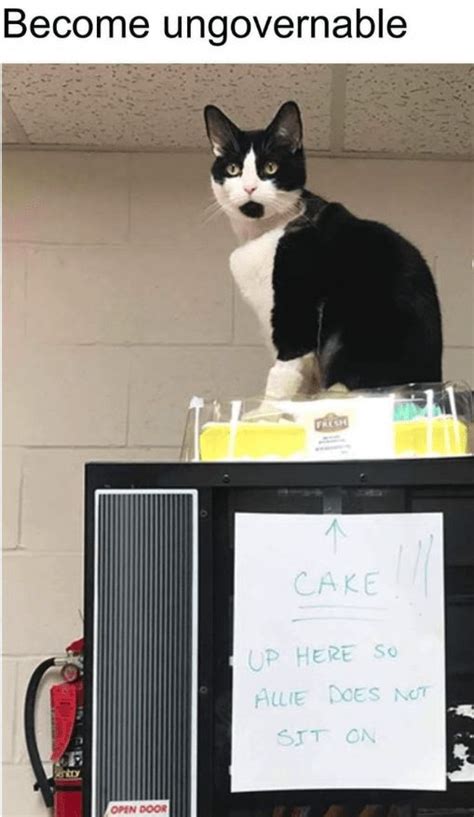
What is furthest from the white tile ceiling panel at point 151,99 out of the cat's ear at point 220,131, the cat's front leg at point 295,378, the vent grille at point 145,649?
the vent grille at point 145,649

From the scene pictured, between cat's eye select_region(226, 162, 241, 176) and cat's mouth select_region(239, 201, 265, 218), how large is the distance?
4 centimetres

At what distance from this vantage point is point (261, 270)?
1133 millimetres

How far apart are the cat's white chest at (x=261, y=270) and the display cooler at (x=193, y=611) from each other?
0.87ft

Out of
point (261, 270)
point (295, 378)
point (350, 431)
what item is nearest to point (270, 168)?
point (261, 270)

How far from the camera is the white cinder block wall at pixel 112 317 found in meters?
1.60

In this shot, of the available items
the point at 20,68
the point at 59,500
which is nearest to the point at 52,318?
the point at 59,500

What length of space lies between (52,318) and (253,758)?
0.93 m

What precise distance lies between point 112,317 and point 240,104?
40 centimetres

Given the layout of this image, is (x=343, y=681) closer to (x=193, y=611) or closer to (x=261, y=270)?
(x=193, y=611)

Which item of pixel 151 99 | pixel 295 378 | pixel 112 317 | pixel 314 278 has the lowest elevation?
pixel 295 378

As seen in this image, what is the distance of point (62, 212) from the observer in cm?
167

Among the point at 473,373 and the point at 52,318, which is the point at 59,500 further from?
the point at 473,373

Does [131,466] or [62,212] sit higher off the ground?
[62,212]
